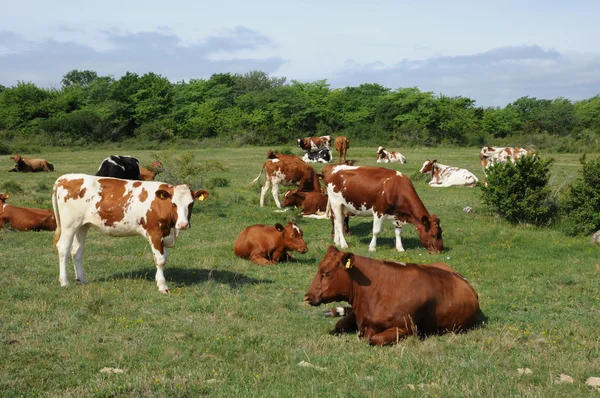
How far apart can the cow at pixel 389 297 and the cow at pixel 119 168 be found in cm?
1204

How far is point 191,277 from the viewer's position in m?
11.6

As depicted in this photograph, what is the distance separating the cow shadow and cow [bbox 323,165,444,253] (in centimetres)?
383

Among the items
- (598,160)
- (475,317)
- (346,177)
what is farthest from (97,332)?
(598,160)

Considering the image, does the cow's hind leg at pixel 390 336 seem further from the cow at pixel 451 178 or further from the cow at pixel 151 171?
the cow at pixel 451 178

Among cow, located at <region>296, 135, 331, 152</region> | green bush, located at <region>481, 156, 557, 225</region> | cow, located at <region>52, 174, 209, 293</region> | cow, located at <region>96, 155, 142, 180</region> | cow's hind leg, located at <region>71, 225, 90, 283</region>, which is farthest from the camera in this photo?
cow, located at <region>296, 135, 331, 152</region>

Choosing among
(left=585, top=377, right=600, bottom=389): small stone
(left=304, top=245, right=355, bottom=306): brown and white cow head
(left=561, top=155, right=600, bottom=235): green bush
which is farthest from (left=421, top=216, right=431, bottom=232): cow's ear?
(left=585, top=377, right=600, bottom=389): small stone

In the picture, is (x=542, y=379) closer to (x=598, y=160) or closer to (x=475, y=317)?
(x=475, y=317)

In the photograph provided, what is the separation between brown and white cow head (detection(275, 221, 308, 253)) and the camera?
13250 millimetres

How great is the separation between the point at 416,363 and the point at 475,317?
189cm

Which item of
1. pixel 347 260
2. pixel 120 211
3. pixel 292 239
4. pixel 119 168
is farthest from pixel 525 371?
pixel 119 168

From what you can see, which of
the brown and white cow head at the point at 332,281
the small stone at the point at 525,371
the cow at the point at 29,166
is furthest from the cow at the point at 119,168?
the small stone at the point at 525,371

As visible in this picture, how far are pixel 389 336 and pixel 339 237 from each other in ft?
24.8

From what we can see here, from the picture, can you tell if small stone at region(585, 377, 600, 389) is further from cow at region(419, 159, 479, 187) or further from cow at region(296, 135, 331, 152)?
cow at region(296, 135, 331, 152)

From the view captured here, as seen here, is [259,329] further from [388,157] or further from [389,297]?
[388,157]
